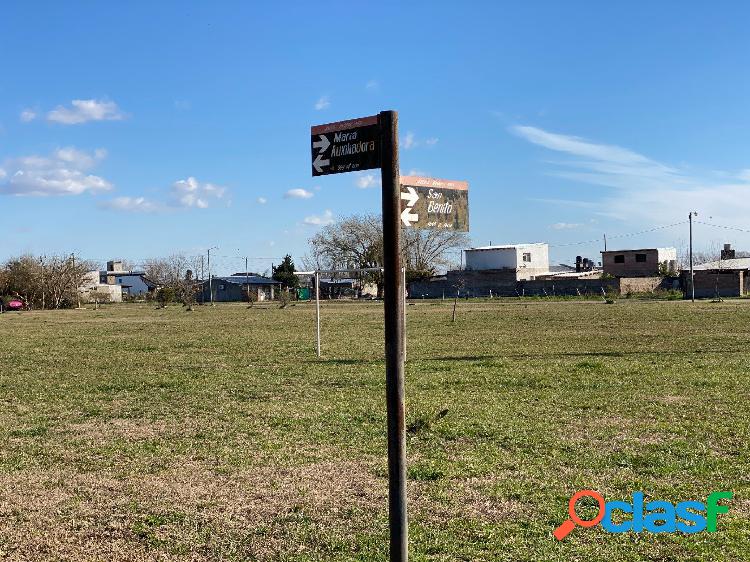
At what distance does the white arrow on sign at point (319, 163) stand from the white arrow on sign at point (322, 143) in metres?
0.04

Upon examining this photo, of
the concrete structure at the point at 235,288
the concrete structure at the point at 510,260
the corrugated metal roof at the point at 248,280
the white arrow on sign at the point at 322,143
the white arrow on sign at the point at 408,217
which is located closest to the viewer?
the white arrow on sign at the point at 322,143

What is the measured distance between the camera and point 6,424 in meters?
9.19

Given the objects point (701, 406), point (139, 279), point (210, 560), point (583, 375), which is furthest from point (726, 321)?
point (139, 279)

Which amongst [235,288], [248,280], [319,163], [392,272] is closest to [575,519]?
[392,272]

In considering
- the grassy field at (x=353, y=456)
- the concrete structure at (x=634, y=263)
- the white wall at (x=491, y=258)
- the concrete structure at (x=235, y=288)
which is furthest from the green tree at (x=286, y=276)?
the grassy field at (x=353, y=456)

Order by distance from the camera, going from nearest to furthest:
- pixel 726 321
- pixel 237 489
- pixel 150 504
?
1. pixel 150 504
2. pixel 237 489
3. pixel 726 321

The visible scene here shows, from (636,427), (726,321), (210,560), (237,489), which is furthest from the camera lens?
(726,321)

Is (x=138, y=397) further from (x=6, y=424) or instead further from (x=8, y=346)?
(x=8, y=346)

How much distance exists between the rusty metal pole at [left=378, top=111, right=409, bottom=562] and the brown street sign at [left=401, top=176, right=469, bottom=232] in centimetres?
28

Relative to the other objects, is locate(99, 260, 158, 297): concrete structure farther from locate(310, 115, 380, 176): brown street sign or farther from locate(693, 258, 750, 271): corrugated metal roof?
locate(310, 115, 380, 176): brown street sign

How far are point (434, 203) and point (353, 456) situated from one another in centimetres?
384

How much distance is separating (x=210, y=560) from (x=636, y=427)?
17.5 ft

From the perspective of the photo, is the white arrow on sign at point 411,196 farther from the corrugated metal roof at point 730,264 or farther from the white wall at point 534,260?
the white wall at point 534,260

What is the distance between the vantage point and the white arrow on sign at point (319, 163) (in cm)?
357
